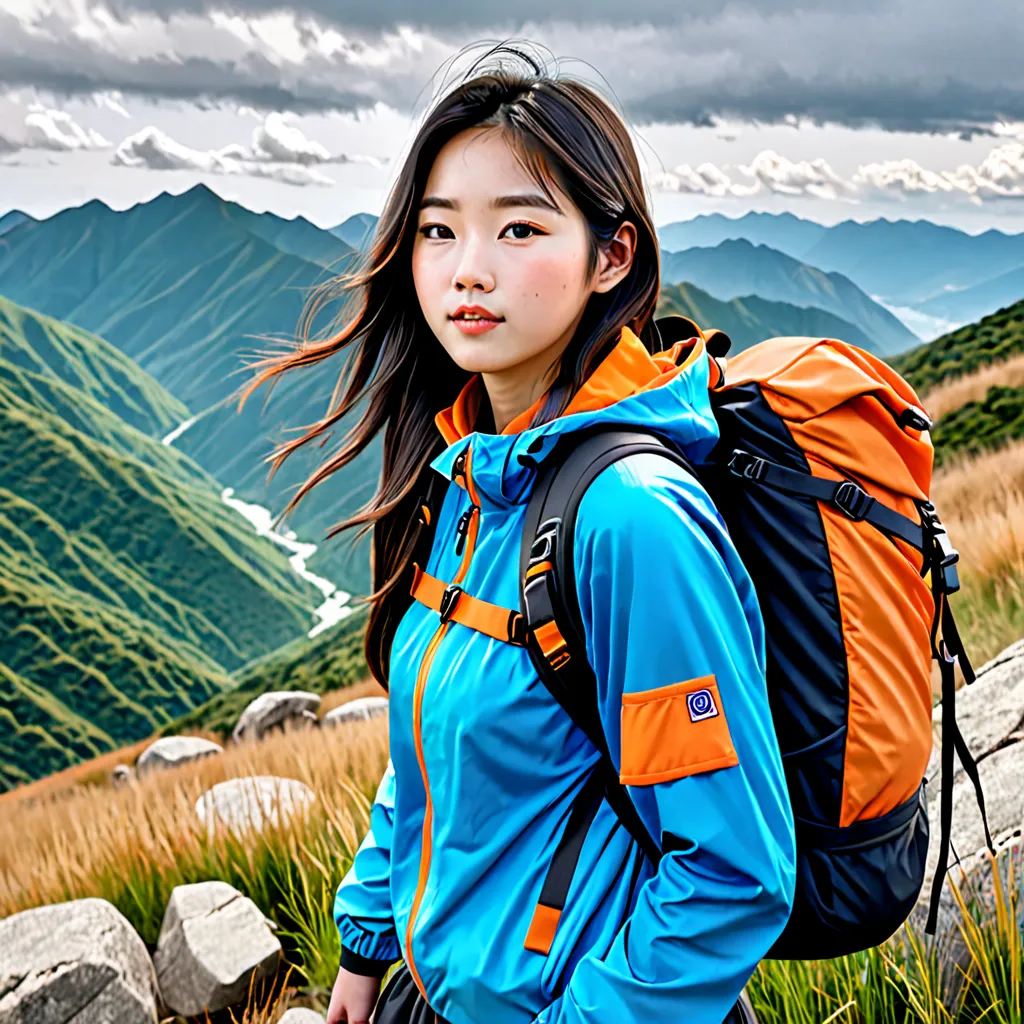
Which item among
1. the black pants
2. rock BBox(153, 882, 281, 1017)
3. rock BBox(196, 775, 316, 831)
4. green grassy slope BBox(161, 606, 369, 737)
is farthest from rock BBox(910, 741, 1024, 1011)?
green grassy slope BBox(161, 606, 369, 737)

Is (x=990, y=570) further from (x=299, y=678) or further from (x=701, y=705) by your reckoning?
(x=299, y=678)

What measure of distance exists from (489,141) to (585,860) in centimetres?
92

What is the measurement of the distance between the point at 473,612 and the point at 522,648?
0.34 feet

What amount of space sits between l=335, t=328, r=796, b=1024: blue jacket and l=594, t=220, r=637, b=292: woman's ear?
116mm

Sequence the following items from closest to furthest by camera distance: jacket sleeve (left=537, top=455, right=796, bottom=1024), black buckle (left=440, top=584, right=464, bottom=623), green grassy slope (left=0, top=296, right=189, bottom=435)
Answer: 1. jacket sleeve (left=537, top=455, right=796, bottom=1024)
2. black buckle (left=440, top=584, right=464, bottom=623)
3. green grassy slope (left=0, top=296, right=189, bottom=435)

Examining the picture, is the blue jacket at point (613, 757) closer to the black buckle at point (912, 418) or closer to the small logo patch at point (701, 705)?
the small logo patch at point (701, 705)

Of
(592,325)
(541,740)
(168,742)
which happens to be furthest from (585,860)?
(168,742)

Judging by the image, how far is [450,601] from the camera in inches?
52.4

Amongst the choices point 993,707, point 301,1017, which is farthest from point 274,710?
point 993,707

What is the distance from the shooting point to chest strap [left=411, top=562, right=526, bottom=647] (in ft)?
4.00

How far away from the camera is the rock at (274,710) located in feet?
72.8

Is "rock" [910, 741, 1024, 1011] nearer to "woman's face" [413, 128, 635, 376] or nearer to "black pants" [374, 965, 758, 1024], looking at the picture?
"black pants" [374, 965, 758, 1024]

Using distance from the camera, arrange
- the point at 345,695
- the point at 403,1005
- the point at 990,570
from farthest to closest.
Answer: the point at 345,695 < the point at 990,570 < the point at 403,1005

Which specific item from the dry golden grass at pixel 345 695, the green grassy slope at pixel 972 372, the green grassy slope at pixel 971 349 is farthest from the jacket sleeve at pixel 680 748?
the green grassy slope at pixel 971 349
